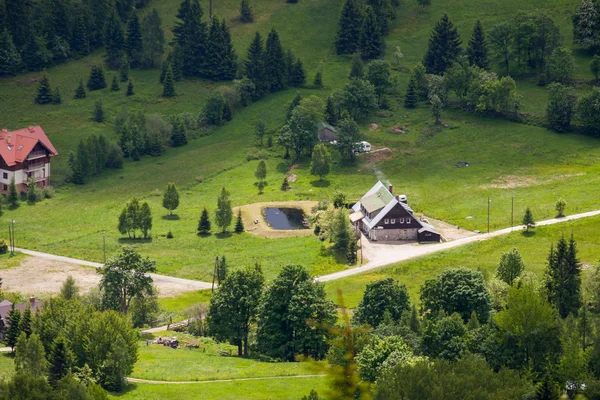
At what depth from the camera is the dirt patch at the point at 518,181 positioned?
172750 millimetres

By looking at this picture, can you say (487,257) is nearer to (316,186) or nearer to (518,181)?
(518,181)

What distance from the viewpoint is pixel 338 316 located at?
121438mm

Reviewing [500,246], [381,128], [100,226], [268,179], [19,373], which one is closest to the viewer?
[19,373]

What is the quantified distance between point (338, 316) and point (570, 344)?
31.4m

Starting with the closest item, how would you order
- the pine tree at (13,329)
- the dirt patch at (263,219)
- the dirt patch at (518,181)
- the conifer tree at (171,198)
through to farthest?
the pine tree at (13,329) < the dirt patch at (263,219) < the conifer tree at (171,198) < the dirt patch at (518,181)

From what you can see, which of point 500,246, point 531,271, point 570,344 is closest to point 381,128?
point 500,246

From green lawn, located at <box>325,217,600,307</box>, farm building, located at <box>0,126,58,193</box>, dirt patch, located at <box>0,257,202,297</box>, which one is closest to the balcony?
farm building, located at <box>0,126,58,193</box>

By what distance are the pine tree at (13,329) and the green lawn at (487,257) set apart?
37.9 metres

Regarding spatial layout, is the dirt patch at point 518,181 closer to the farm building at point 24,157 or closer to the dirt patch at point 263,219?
the dirt patch at point 263,219

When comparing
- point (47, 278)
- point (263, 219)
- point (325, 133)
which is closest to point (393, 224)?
point (263, 219)

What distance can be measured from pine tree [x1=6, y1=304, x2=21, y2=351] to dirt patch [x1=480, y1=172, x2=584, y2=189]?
276ft

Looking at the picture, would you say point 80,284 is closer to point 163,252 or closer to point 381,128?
point 163,252

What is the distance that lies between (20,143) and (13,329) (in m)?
81.2

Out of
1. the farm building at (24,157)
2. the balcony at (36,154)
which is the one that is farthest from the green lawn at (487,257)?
the balcony at (36,154)
